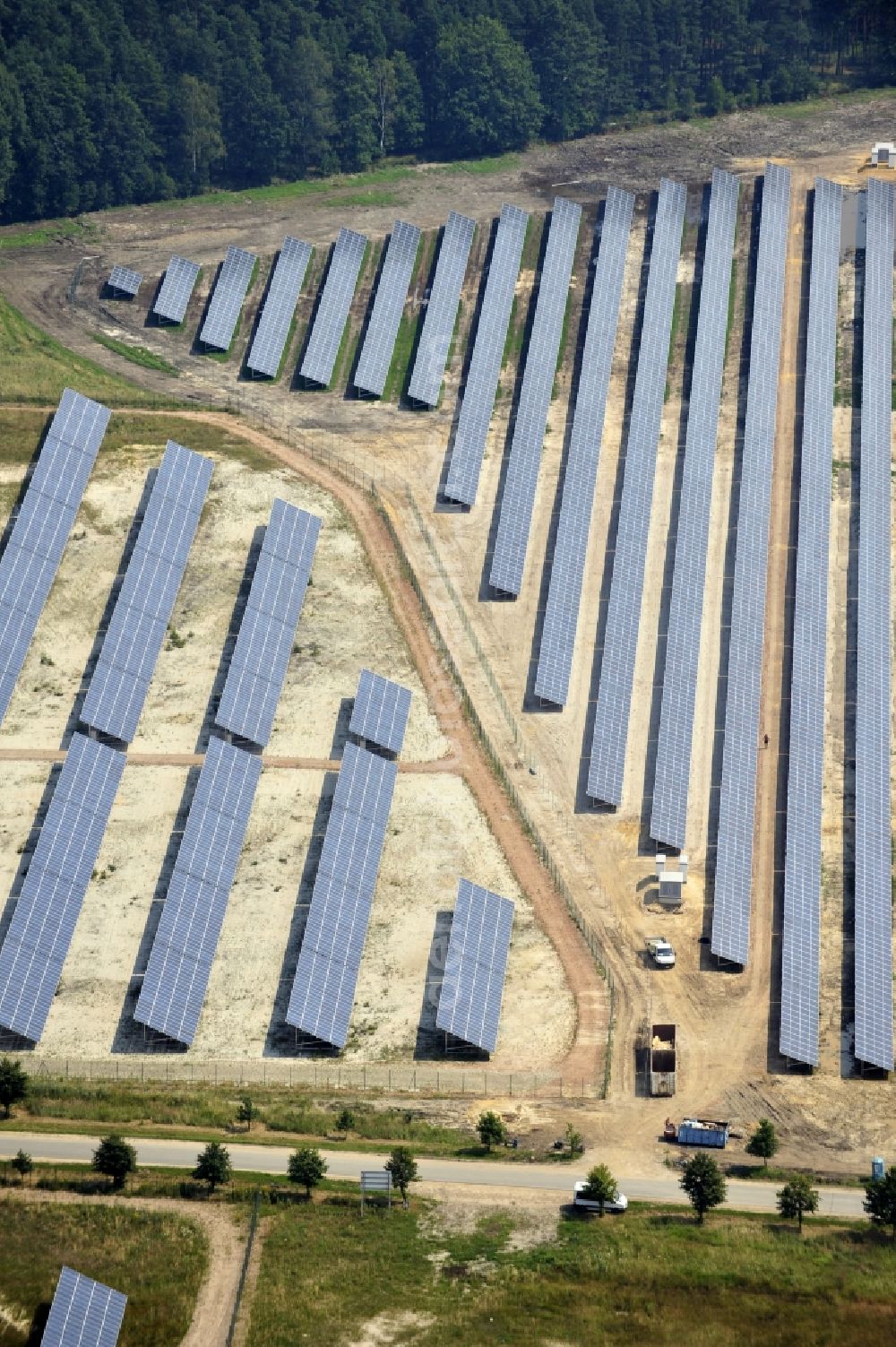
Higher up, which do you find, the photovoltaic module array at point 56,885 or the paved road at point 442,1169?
the photovoltaic module array at point 56,885

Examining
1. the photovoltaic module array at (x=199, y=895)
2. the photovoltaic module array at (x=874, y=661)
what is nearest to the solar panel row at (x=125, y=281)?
the photovoltaic module array at (x=199, y=895)

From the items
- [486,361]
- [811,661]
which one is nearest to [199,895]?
[811,661]

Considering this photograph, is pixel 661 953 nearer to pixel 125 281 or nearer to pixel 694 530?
pixel 694 530

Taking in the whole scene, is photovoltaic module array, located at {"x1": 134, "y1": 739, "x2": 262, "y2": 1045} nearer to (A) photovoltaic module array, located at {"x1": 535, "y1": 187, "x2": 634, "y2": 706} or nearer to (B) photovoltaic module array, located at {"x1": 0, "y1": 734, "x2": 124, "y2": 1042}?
(B) photovoltaic module array, located at {"x1": 0, "y1": 734, "x2": 124, "y2": 1042}

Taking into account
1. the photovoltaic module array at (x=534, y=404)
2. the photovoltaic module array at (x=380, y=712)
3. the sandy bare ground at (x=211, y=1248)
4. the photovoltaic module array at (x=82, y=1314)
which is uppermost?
the photovoltaic module array at (x=534, y=404)

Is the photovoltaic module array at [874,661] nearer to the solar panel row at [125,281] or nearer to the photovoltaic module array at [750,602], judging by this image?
the photovoltaic module array at [750,602]

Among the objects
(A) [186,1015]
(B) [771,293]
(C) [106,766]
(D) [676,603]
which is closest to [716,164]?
(B) [771,293]
